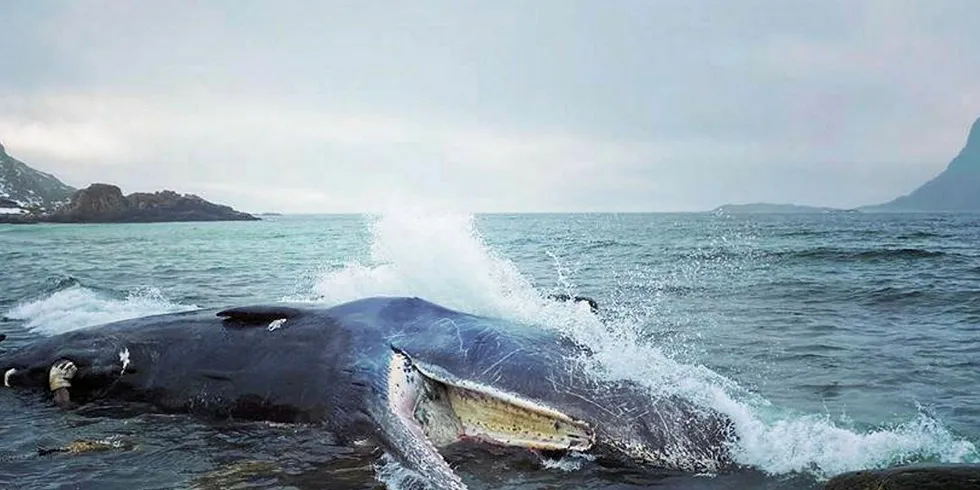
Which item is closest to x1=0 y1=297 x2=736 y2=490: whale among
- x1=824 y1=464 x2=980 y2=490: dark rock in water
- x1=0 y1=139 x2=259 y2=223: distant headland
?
x1=824 y1=464 x2=980 y2=490: dark rock in water

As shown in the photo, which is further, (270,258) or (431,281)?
(270,258)

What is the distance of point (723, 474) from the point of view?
5.54 metres

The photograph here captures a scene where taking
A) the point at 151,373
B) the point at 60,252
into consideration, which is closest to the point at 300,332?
the point at 151,373

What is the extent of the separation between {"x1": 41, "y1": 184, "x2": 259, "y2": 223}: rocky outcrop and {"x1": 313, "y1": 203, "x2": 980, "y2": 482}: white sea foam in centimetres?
11617

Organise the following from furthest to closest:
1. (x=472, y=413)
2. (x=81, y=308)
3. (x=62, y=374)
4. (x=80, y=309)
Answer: (x=81, y=308) → (x=80, y=309) → (x=62, y=374) → (x=472, y=413)

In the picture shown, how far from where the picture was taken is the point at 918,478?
4711 mm

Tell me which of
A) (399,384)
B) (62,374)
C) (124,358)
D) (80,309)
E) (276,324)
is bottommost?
(80,309)

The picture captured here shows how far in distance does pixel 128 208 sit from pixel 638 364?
133 metres

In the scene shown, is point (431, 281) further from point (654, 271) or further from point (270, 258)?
point (270, 258)

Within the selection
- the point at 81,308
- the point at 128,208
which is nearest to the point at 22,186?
the point at 128,208

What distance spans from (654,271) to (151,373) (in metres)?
23.2

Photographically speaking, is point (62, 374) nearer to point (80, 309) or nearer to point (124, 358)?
point (124, 358)

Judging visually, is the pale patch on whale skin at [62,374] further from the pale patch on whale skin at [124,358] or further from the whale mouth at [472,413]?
the whale mouth at [472,413]

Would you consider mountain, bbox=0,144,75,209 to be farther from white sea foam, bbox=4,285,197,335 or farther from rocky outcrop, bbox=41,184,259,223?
white sea foam, bbox=4,285,197,335
